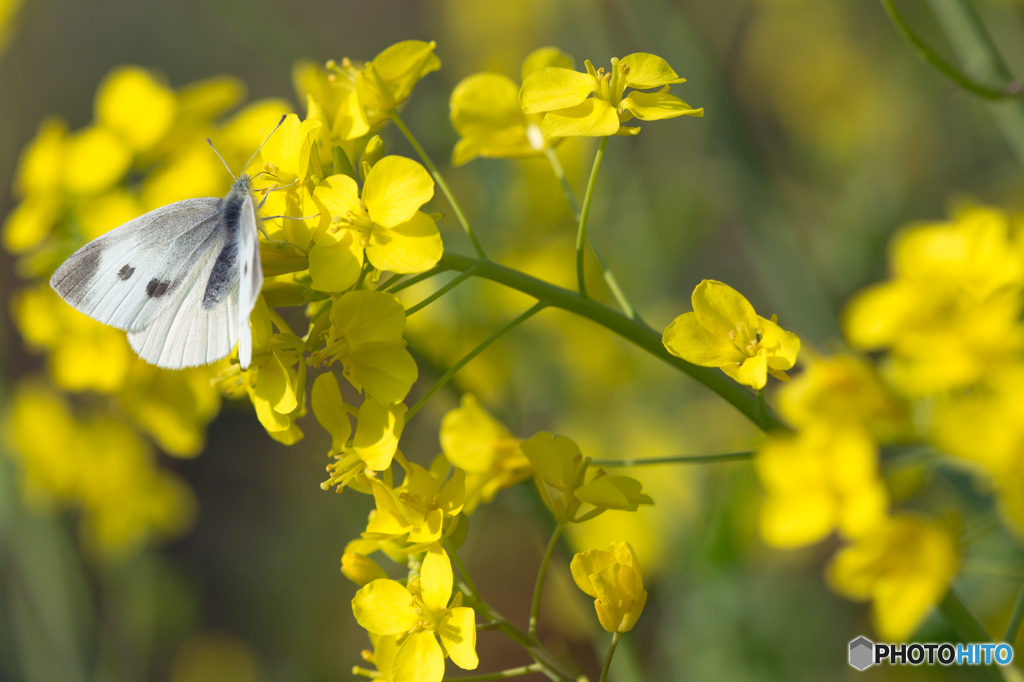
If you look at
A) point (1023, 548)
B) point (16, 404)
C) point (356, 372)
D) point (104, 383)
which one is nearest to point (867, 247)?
point (1023, 548)

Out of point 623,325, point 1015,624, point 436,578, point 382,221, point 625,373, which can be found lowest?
point 625,373

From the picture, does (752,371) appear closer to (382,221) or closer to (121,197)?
(382,221)

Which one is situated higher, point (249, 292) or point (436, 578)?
point (249, 292)

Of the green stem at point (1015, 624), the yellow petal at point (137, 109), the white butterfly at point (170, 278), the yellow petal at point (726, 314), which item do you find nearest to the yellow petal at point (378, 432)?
the white butterfly at point (170, 278)

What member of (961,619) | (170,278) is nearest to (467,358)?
(170,278)

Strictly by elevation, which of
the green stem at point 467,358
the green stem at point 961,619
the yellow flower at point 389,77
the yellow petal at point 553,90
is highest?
the yellow flower at point 389,77

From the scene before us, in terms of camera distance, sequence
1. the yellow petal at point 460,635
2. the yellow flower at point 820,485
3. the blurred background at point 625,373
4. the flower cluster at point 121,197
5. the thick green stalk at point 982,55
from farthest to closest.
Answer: the blurred background at point 625,373
the flower cluster at point 121,197
the thick green stalk at point 982,55
the yellow petal at point 460,635
the yellow flower at point 820,485

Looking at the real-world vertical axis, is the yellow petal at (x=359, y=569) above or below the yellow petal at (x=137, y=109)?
below

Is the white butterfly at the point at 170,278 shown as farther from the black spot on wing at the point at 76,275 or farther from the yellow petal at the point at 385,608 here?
the yellow petal at the point at 385,608

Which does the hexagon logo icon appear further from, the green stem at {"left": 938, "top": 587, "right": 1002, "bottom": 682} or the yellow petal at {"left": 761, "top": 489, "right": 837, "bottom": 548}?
the yellow petal at {"left": 761, "top": 489, "right": 837, "bottom": 548}
